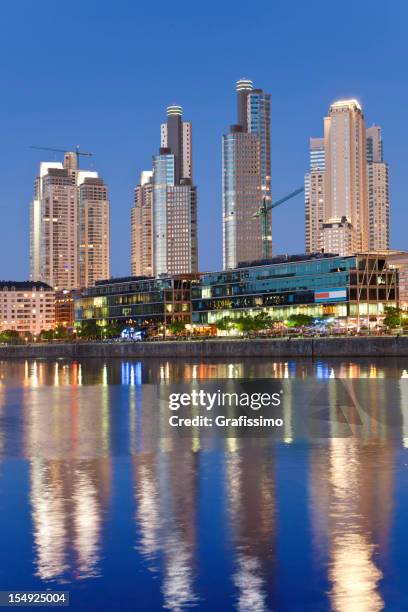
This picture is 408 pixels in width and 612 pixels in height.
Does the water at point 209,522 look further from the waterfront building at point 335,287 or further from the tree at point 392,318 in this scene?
the waterfront building at point 335,287

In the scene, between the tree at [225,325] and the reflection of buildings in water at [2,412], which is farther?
the tree at [225,325]

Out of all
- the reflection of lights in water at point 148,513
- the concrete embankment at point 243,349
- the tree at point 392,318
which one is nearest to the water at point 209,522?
the reflection of lights in water at point 148,513

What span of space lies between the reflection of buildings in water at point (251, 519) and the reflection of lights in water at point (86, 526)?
273 cm

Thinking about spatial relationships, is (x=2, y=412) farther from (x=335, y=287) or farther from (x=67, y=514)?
(x=335, y=287)

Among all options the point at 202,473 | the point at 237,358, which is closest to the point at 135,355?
the point at 237,358

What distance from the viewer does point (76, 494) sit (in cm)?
2341

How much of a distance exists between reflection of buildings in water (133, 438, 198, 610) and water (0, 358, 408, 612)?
0.04 meters

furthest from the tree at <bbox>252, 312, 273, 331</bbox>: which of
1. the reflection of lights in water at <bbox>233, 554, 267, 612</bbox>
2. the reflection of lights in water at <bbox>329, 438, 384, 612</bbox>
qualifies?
the reflection of lights in water at <bbox>233, 554, 267, 612</bbox>

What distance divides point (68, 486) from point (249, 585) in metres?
9.87

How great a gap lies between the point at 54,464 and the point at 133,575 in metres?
13.0

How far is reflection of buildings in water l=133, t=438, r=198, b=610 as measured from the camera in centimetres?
1614

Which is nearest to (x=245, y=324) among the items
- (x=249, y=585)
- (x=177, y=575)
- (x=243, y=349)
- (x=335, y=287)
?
(x=335, y=287)

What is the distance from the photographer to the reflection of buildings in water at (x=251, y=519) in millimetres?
15797

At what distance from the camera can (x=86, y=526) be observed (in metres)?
19.9
